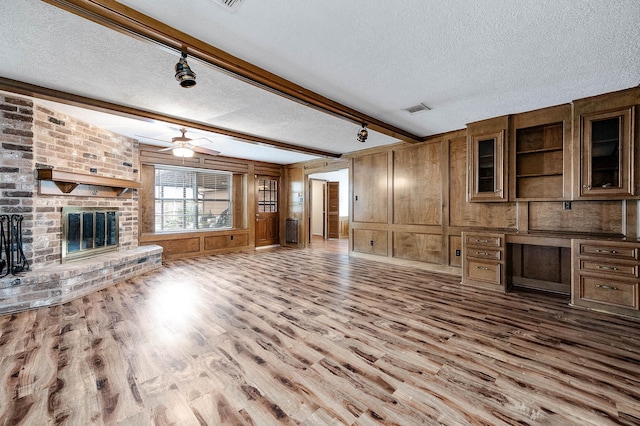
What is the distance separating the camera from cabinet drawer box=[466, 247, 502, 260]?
13.1 feet

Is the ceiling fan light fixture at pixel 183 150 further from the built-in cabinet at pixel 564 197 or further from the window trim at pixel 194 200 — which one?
the built-in cabinet at pixel 564 197

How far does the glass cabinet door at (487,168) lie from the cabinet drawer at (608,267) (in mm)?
1231

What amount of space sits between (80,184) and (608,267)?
7099 millimetres

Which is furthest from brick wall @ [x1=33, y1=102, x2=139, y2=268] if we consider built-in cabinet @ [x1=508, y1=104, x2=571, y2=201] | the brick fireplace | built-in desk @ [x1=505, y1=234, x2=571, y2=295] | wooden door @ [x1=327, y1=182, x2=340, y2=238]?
built-in cabinet @ [x1=508, y1=104, x2=571, y2=201]

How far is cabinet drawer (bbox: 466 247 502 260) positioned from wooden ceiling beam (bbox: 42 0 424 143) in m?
2.95

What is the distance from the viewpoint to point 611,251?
3141mm

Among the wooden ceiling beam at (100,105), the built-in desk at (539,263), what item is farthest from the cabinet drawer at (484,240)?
the wooden ceiling beam at (100,105)

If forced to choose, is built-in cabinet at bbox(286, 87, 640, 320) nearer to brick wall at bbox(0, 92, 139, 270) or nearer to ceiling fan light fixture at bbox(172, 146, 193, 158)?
ceiling fan light fixture at bbox(172, 146, 193, 158)

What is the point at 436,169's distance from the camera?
17.1ft

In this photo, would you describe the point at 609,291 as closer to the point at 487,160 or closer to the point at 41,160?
the point at 487,160

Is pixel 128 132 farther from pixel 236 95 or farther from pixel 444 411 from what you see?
pixel 444 411

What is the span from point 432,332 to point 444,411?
1048mm

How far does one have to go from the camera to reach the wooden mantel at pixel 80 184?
142 inches

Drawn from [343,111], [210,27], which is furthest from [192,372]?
[343,111]
